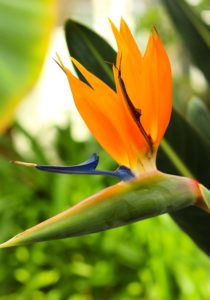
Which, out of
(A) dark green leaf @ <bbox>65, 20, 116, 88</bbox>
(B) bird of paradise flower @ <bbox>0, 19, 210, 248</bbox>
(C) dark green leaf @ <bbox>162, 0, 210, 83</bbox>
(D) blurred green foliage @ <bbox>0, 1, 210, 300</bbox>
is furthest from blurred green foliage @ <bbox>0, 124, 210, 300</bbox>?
(B) bird of paradise flower @ <bbox>0, 19, 210, 248</bbox>

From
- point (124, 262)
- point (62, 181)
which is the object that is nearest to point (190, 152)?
point (124, 262)

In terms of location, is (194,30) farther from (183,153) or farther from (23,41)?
(23,41)

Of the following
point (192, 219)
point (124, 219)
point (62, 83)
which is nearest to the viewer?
point (124, 219)

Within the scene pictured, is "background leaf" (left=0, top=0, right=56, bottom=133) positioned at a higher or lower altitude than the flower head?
lower

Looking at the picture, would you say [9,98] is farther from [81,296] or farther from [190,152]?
[190,152]

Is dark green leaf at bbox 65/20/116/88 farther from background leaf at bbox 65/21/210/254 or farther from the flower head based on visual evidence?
the flower head

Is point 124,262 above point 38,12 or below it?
below

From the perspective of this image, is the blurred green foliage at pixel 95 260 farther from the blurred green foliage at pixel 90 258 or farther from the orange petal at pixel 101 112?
the orange petal at pixel 101 112
